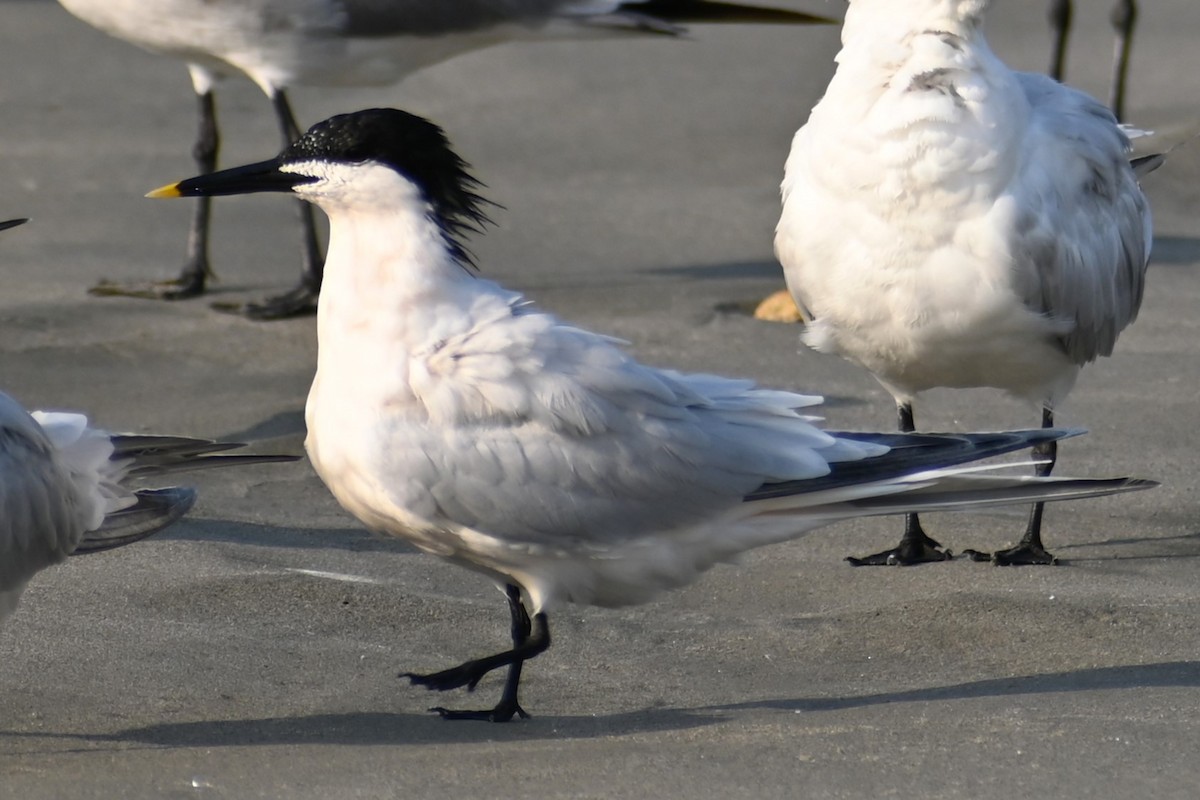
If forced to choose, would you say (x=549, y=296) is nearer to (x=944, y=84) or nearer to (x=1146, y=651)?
(x=944, y=84)

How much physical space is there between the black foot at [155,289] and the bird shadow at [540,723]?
3490 millimetres

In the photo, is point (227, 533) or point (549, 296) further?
point (549, 296)

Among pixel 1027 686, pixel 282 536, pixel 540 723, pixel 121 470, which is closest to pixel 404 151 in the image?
pixel 121 470

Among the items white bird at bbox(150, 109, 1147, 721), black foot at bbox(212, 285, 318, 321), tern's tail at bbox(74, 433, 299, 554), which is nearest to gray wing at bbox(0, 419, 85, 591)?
tern's tail at bbox(74, 433, 299, 554)

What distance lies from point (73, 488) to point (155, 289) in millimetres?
3257

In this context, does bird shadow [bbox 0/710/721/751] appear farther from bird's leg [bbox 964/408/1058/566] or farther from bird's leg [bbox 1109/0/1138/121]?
bird's leg [bbox 1109/0/1138/121]

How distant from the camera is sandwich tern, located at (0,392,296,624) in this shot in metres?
3.68

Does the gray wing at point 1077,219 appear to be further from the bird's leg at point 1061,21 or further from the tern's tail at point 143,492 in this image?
the bird's leg at point 1061,21

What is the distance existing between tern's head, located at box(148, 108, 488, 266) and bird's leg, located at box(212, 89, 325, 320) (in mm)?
3113

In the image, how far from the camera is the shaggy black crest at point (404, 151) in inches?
146

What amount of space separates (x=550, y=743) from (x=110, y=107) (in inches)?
252

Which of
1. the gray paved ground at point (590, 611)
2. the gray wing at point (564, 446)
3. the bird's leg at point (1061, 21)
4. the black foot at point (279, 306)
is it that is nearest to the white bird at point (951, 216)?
the gray paved ground at point (590, 611)

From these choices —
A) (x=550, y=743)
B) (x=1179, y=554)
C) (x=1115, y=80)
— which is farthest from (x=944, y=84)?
(x=1115, y=80)

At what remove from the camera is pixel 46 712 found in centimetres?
372
